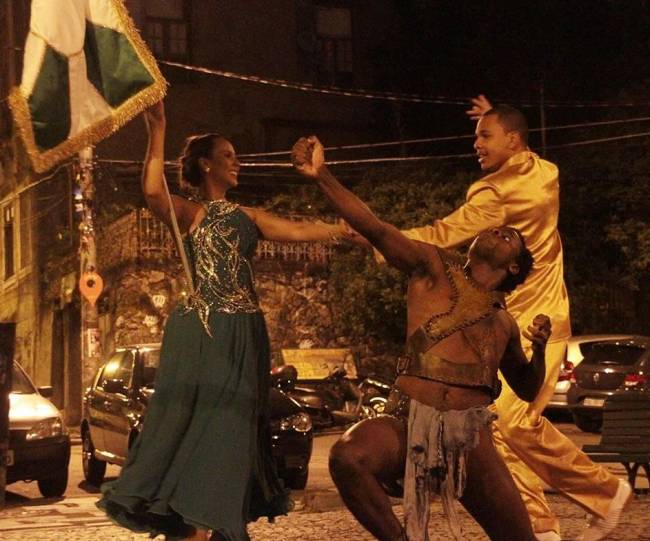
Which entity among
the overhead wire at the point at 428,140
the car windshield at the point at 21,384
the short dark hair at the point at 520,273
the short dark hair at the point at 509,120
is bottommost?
the car windshield at the point at 21,384

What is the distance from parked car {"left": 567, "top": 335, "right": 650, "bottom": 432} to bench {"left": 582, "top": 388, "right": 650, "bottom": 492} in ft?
30.1

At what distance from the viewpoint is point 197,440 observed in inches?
241

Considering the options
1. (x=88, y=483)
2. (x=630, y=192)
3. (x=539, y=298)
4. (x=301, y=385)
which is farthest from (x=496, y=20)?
(x=539, y=298)

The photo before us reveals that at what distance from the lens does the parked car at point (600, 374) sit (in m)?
22.2

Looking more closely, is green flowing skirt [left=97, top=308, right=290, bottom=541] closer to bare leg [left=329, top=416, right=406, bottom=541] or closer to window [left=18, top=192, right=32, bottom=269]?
bare leg [left=329, top=416, right=406, bottom=541]

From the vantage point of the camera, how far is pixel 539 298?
23.2ft

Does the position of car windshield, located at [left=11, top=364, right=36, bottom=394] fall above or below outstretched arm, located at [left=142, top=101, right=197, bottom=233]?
below

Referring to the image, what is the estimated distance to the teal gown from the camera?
603 centimetres

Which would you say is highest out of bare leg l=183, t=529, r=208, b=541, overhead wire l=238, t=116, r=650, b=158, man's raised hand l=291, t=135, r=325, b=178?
overhead wire l=238, t=116, r=650, b=158

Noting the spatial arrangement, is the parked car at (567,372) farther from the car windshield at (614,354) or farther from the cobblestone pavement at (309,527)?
the cobblestone pavement at (309,527)

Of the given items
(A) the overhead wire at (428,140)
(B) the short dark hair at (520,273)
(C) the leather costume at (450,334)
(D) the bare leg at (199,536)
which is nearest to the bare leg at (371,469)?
(C) the leather costume at (450,334)

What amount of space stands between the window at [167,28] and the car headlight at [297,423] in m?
19.5

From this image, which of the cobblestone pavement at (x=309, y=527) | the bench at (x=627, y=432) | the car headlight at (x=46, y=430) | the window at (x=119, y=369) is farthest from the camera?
the window at (x=119, y=369)

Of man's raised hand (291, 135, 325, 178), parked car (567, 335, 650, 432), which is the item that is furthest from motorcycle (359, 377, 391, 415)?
man's raised hand (291, 135, 325, 178)
